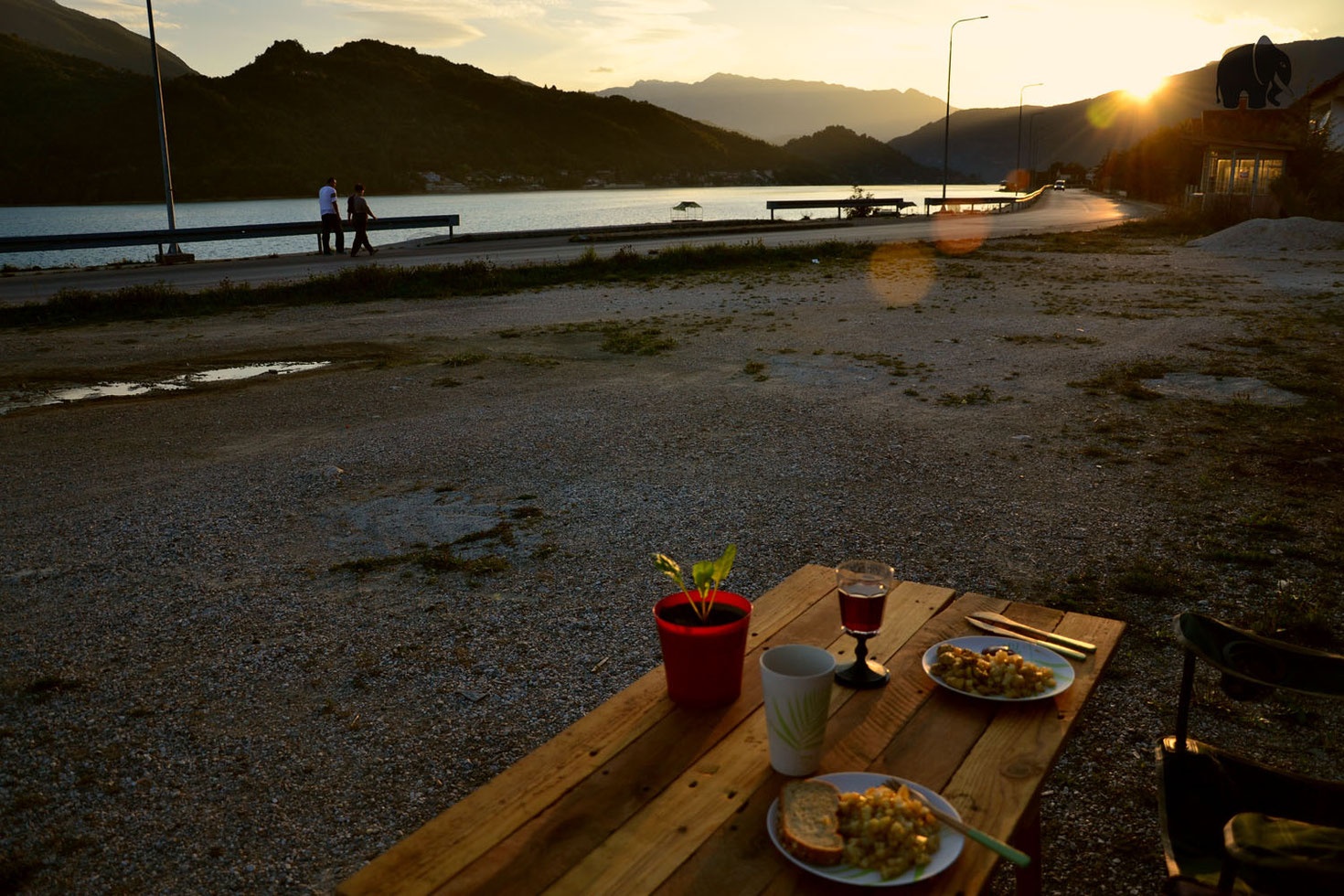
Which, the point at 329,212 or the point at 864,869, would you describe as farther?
the point at 329,212

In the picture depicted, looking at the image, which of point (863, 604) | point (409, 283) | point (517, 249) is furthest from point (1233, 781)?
point (517, 249)

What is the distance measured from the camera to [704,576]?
1.75m

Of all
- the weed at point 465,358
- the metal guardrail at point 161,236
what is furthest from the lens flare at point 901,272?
the metal guardrail at point 161,236

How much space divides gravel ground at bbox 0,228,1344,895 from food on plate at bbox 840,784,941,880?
5.20 ft

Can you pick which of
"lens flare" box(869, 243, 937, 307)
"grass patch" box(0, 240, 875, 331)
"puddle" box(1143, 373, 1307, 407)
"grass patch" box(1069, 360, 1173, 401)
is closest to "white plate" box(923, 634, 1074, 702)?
"grass patch" box(1069, 360, 1173, 401)

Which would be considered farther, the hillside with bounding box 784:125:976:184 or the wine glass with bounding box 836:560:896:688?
the hillside with bounding box 784:125:976:184

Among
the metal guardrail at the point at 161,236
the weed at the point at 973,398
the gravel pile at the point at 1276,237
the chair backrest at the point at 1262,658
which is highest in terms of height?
the metal guardrail at the point at 161,236

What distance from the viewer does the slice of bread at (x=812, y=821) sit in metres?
1.44

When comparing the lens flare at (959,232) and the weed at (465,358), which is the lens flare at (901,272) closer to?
the lens flare at (959,232)

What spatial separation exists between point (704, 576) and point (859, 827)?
528 mm

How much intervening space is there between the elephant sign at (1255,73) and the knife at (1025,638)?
56.9m

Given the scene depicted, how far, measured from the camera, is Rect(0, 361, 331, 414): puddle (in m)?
9.05

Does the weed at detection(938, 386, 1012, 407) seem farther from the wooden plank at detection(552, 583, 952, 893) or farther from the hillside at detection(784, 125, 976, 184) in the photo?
the hillside at detection(784, 125, 976, 184)

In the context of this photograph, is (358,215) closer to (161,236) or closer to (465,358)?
(161,236)
